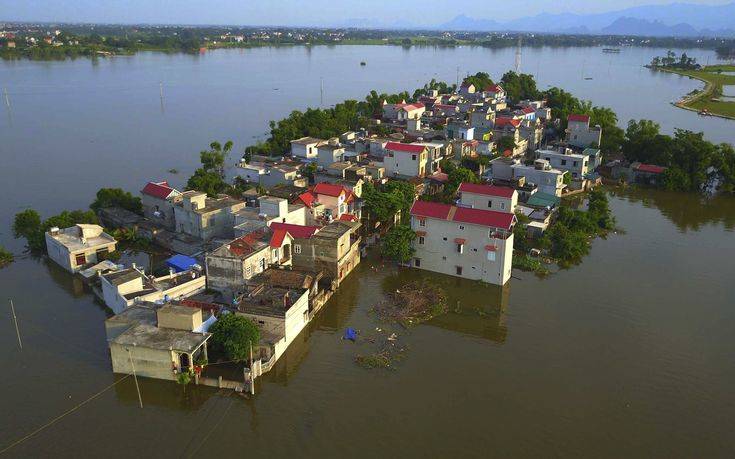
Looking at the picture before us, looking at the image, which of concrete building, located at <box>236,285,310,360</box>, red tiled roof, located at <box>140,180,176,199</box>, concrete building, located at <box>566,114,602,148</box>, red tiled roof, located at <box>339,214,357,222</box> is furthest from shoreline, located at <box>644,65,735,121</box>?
concrete building, located at <box>236,285,310,360</box>

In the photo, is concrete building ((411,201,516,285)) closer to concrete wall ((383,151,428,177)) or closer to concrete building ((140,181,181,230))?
concrete building ((140,181,181,230))

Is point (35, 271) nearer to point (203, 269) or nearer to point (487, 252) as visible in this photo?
point (203, 269)

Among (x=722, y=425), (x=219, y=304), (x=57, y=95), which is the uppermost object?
(x=57, y=95)

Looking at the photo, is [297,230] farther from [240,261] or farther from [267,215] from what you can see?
[240,261]

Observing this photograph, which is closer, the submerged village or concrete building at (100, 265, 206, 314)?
the submerged village

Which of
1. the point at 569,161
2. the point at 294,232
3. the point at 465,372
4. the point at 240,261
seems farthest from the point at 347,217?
the point at 569,161

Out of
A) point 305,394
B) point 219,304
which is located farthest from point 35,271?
point 305,394
